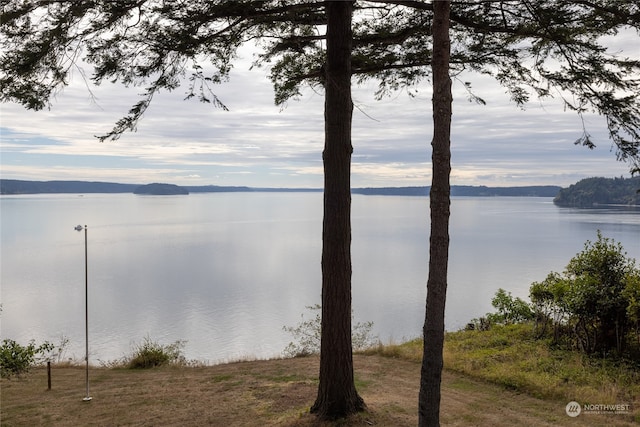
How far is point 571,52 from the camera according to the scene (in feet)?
19.7

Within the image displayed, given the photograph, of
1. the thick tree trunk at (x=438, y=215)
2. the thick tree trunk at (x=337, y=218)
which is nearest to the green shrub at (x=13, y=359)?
the thick tree trunk at (x=337, y=218)

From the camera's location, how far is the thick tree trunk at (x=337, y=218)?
5.57 m

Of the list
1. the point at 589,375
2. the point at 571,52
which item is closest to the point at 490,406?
the point at 589,375

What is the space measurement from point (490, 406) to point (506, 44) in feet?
16.3

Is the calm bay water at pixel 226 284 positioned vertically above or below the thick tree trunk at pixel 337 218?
below

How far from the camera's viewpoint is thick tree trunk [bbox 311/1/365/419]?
5570 mm

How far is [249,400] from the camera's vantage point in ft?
22.1

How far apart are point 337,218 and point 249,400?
3.00 meters

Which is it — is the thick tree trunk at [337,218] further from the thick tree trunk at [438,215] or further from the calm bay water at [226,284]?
the calm bay water at [226,284]

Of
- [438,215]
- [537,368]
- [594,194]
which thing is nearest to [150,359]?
[537,368]

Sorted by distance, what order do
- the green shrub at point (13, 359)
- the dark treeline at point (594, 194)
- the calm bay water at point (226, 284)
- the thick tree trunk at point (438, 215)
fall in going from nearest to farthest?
the thick tree trunk at point (438, 215)
the green shrub at point (13, 359)
the calm bay water at point (226, 284)
the dark treeline at point (594, 194)

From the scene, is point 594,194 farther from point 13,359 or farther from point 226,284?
point 13,359

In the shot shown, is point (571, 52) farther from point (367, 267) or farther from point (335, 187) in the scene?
point (367, 267)

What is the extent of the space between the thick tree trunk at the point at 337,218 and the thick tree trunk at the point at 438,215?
1.49 metres
